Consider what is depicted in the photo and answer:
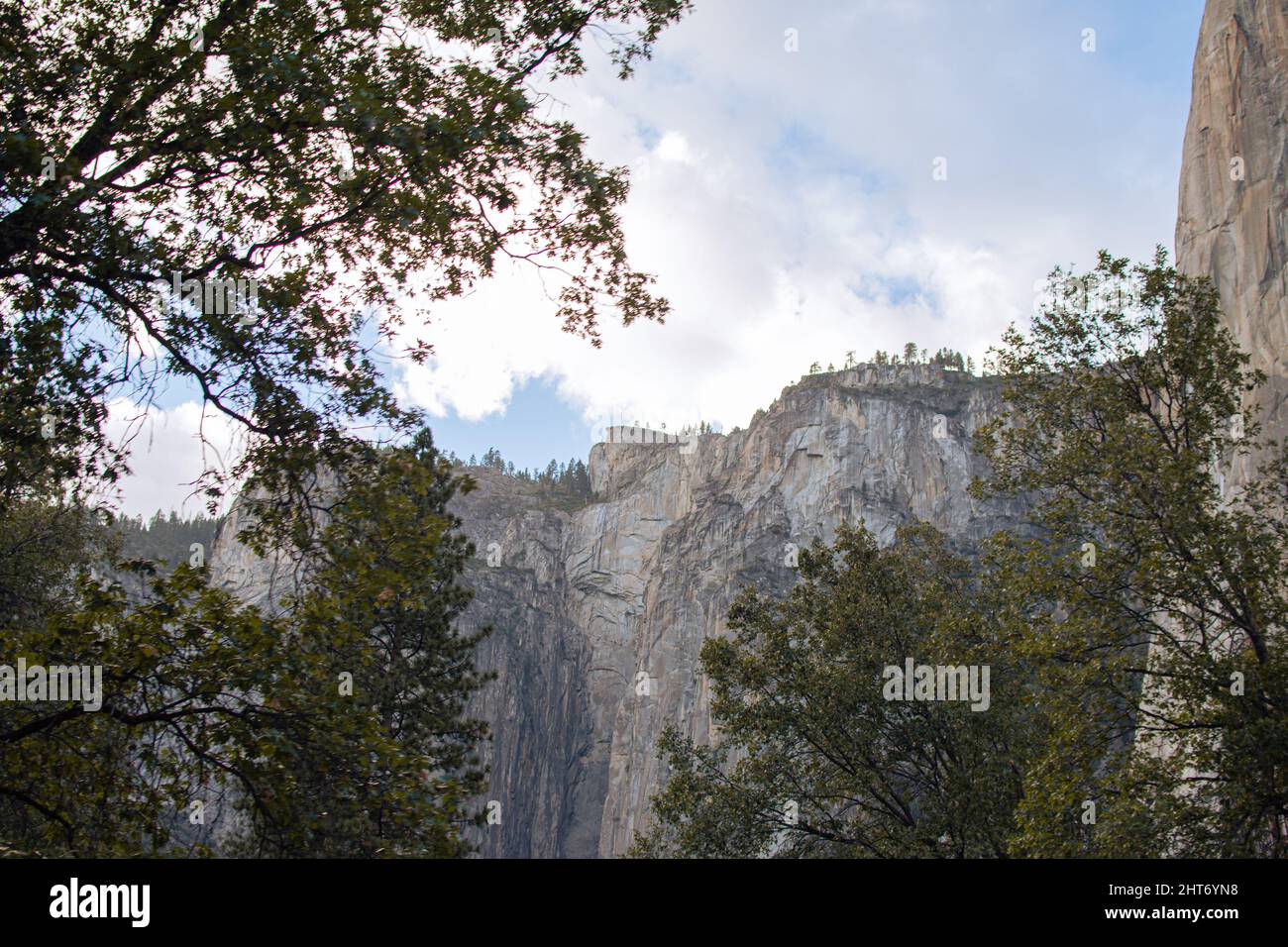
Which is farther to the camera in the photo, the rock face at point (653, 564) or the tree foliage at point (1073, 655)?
the rock face at point (653, 564)

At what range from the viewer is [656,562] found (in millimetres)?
114125

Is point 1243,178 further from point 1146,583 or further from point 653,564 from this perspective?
point 653,564

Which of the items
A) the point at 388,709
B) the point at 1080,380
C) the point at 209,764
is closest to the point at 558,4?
the point at 209,764

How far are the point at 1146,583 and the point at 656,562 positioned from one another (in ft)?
333

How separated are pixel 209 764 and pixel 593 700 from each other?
4798 inches

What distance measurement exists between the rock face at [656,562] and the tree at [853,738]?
233 ft

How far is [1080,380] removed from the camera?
53.1ft

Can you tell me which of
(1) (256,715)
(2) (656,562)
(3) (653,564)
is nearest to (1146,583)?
(1) (256,715)

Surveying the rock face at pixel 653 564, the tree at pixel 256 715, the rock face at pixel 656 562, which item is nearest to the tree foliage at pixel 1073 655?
the tree at pixel 256 715

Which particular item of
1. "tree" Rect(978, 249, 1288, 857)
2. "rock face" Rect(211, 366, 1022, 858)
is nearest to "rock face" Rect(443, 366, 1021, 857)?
"rock face" Rect(211, 366, 1022, 858)

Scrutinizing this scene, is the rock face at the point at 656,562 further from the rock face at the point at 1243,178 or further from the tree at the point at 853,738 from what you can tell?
the tree at the point at 853,738

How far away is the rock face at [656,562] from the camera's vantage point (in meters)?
102
